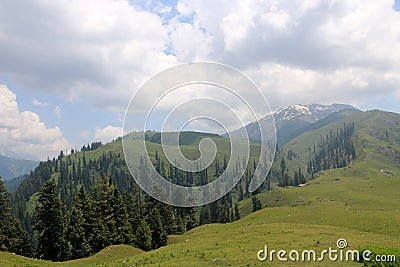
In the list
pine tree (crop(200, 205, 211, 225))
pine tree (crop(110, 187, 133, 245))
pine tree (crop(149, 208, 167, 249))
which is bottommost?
pine tree (crop(200, 205, 211, 225))

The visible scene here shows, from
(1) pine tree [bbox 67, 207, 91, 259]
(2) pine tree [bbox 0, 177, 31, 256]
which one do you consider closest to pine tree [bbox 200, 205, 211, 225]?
(1) pine tree [bbox 67, 207, 91, 259]

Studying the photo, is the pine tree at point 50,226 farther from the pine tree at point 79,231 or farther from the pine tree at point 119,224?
the pine tree at point 119,224

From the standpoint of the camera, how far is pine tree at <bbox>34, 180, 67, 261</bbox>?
6219 cm

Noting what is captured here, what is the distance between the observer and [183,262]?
1168 inches

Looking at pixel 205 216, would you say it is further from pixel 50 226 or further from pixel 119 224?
pixel 50 226

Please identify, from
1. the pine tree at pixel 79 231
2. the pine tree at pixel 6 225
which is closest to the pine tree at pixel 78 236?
the pine tree at pixel 79 231

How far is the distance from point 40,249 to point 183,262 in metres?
45.7

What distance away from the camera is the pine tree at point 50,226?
2448 inches

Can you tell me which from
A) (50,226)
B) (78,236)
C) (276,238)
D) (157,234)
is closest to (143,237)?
(157,234)

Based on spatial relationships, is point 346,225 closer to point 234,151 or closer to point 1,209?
point 234,151

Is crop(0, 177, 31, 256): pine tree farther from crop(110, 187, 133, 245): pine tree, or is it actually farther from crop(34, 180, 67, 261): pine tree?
crop(110, 187, 133, 245): pine tree

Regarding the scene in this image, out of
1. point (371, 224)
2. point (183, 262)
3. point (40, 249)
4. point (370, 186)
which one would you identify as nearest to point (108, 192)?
point (40, 249)

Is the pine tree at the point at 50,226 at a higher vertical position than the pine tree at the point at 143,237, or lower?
higher

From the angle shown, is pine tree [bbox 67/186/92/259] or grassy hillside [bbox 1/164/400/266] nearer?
grassy hillside [bbox 1/164/400/266]
